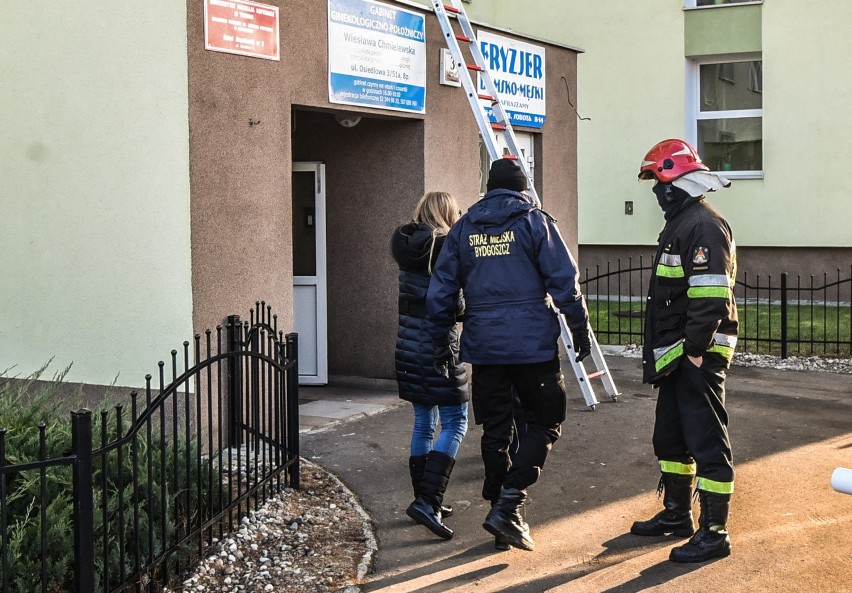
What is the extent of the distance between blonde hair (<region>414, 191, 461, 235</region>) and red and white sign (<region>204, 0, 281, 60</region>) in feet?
7.16

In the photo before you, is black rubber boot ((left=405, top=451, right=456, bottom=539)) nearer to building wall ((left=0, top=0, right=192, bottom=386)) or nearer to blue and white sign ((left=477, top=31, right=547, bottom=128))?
building wall ((left=0, top=0, right=192, bottom=386))

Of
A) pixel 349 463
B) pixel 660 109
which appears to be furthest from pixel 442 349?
pixel 660 109

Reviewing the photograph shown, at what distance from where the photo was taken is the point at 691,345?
5.35 metres

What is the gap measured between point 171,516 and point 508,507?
5.38 ft

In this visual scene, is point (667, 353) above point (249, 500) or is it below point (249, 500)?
above

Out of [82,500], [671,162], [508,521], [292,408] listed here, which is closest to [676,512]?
[508,521]

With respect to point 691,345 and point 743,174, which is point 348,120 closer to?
point 691,345

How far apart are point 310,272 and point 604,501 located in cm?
440

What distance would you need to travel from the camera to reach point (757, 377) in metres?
11.0

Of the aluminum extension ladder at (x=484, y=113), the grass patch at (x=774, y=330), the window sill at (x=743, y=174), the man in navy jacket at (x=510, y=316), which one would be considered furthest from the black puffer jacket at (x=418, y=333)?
the window sill at (x=743, y=174)

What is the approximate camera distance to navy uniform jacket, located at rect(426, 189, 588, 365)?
543 cm

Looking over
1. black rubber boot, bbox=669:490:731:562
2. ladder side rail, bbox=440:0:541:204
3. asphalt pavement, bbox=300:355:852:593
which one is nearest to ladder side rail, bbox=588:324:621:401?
asphalt pavement, bbox=300:355:852:593

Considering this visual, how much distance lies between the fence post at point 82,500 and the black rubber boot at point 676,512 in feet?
9.69

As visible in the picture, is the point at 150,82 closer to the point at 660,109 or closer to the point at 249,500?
the point at 249,500
